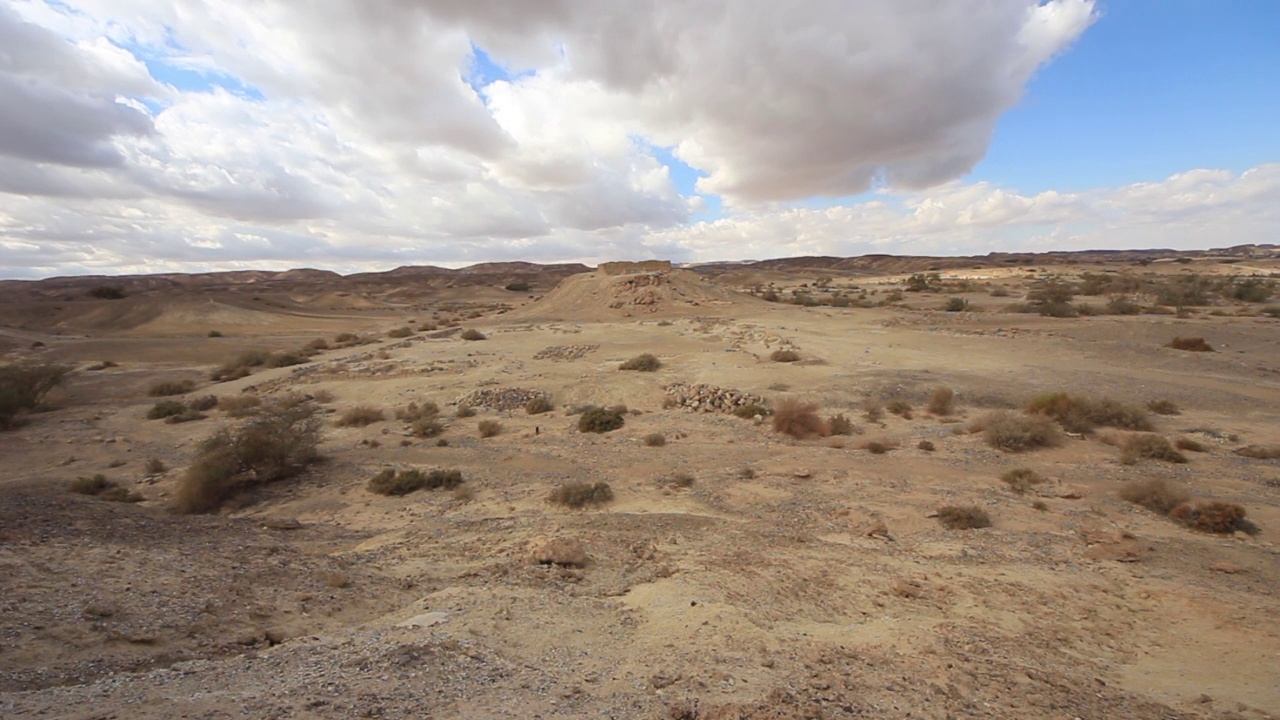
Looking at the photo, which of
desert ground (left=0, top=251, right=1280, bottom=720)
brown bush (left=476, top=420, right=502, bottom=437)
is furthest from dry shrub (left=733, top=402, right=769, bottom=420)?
brown bush (left=476, top=420, right=502, bottom=437)

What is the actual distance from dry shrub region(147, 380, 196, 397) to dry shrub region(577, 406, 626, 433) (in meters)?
16.2

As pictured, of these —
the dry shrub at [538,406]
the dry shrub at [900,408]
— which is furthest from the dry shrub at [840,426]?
the dry shrub at [538,406]

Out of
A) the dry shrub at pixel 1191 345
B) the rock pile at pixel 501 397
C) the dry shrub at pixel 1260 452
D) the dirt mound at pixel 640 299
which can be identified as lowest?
the dry shrub at pixel 1260 452

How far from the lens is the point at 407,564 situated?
7535 mm

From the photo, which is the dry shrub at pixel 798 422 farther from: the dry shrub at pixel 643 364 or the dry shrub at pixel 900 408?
the dry shrub at pixel 643 364

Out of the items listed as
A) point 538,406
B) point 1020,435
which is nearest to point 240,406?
point 538,406

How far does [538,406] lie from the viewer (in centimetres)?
1633

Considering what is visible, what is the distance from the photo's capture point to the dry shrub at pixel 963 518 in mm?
8633

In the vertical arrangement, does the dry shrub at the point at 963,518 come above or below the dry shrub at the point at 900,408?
below

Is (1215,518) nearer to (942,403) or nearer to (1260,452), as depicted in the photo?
(1260,452)

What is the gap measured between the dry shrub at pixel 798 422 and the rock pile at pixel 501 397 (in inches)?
271

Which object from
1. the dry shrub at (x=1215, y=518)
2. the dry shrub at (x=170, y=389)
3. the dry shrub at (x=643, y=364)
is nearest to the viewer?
the dry shrub at (x=1215, y=518)

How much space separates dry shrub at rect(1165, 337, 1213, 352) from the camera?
19.6 meters

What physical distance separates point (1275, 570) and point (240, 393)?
83.6 ft
